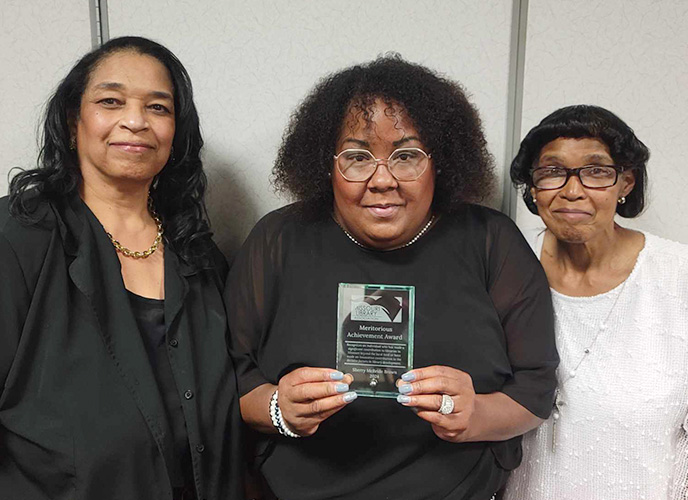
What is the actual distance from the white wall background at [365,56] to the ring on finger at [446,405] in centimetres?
85

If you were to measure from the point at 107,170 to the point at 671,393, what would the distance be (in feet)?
5.03

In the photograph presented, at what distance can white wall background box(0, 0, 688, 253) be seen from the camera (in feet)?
5.71

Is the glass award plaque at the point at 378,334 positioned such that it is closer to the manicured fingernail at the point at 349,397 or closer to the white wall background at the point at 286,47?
the manicured fingernail at the point at 349,397

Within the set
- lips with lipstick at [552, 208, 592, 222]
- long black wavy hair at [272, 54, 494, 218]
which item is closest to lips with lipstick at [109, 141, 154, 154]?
long black wavy hair at [272, 54, 494, 218]

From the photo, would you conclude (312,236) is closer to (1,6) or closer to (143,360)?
(143,360)

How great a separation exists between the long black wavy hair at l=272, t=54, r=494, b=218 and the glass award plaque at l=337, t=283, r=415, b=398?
13.6 inches

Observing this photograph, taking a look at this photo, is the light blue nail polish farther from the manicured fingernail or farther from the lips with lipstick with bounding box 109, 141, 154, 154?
the lips with lipstick with bounding box 109, 141, 154, 154

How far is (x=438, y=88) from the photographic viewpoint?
54.9 inches

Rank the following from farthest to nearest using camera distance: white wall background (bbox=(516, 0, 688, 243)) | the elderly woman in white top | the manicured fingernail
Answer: white wall background (bbox=(516, 0, 688, 243))
the elderly woman in white top
the manicured fingernail

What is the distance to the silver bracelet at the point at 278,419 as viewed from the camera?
4.36 ft

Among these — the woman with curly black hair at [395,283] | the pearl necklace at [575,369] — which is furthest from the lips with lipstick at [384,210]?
the pearl necklace at [575,369]

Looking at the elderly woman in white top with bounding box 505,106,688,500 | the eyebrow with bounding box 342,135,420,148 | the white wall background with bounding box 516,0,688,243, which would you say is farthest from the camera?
the white wall background with bounding box 516,0,688,243

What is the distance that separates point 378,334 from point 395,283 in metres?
0.19

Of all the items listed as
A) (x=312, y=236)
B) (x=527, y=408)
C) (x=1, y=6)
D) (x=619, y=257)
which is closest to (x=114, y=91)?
(x=312, y=236)
